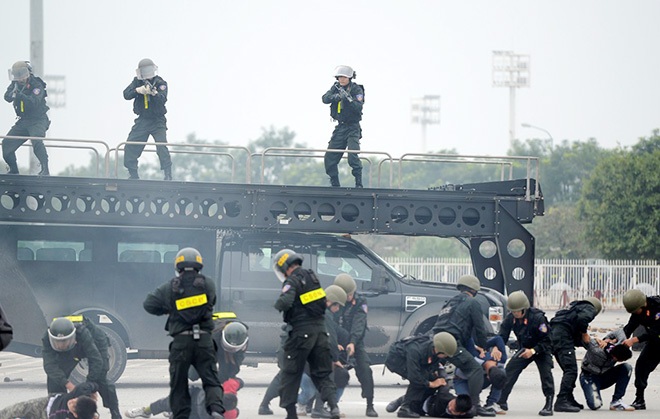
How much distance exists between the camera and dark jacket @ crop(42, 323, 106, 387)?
12.1 meters

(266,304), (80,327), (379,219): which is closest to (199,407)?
(80,327)

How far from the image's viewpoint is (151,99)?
56.7 feet

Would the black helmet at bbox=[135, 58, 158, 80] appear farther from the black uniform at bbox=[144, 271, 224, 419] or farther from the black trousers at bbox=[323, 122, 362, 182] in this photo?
the black uniform at bbox=[144, 271, 224, 419]

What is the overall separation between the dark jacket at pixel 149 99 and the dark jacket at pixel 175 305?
6.29 meters

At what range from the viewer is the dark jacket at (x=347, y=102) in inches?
676

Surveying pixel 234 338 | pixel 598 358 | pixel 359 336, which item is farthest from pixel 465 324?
pixel 234 338

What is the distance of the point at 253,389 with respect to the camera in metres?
16.5

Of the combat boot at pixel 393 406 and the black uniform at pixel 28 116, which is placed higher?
the black uniform at pixel 28 116

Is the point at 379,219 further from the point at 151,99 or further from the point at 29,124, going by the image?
the point at 29,124

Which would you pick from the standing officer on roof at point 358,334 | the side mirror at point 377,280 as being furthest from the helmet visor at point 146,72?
the standing officer on roof at point 358,334

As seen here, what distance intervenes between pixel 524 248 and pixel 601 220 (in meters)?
29.6

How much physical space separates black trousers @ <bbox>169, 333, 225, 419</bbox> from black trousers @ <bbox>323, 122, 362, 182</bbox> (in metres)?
6.60

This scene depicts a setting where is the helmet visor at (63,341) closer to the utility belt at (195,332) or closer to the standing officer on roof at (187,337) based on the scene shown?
the standing officer on roof at (187,337)

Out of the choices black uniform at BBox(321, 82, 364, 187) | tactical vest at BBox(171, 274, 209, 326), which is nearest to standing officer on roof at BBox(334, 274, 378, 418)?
tactical vest at BBox(171, 274, 209, 326)
